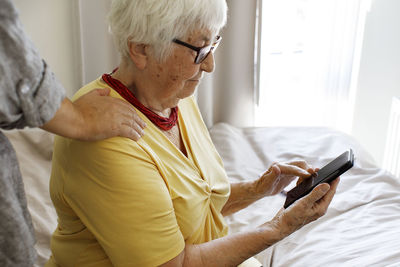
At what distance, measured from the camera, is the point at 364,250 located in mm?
1340

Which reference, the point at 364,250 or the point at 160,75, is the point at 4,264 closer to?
the point at 160,75

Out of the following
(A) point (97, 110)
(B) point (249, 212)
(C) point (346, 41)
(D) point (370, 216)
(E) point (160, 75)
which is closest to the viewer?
(A) point (97, 110)

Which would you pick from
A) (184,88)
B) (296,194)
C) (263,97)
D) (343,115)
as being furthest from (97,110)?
(343,115)

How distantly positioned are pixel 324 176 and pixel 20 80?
0.80 metres

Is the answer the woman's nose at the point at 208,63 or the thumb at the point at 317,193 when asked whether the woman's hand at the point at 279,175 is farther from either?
the woman's nose at the point at 208,63

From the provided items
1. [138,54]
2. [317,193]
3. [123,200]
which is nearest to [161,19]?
[138,54]

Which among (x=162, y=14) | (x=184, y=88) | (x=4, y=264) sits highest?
(x=162, y=14)

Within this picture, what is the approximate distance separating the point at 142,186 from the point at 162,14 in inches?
14.8

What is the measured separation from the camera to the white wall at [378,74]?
101 inches

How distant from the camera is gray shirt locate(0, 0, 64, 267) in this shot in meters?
0.58

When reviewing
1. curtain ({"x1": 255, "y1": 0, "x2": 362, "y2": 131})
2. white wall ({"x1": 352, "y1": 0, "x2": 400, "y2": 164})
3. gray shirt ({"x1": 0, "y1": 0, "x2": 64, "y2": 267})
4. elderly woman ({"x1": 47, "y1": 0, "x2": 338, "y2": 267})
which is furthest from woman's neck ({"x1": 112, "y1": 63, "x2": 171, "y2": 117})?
white wall ({"x1": 352, "y1": 0, "x2": 400, "y2": 164})

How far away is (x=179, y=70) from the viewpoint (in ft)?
3.39

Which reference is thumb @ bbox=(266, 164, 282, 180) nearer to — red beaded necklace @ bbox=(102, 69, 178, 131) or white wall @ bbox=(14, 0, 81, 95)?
red beaded necklace @ bbox=(102, 69, 178, 131)

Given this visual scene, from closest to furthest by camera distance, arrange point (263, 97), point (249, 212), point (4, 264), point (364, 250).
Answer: point (4, 264), point (364, 250), point (249, 212), point (263, 97)
